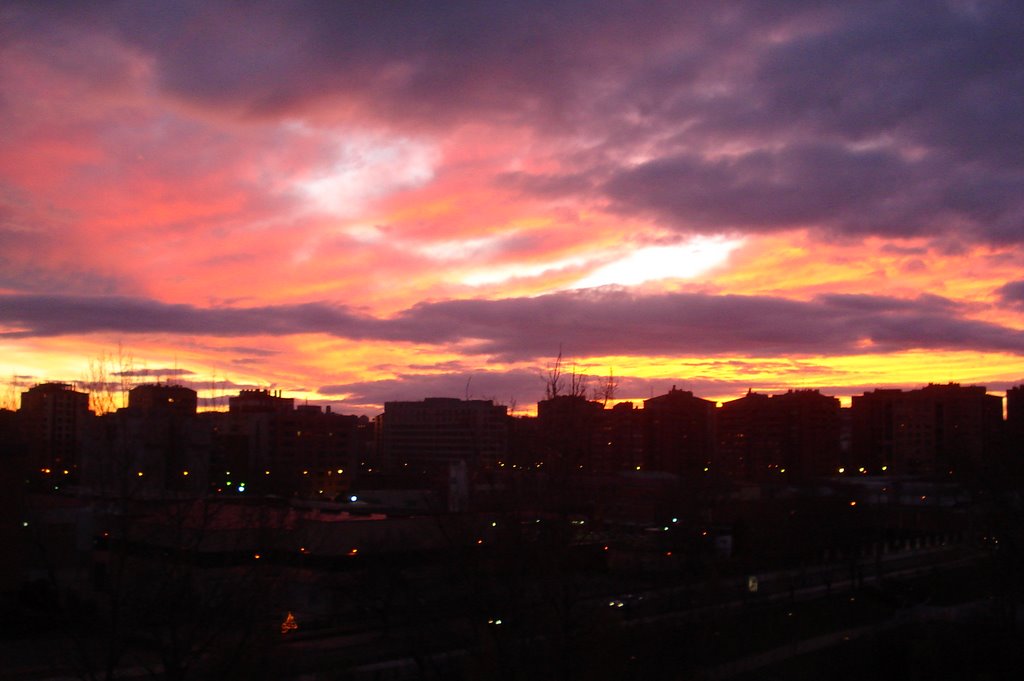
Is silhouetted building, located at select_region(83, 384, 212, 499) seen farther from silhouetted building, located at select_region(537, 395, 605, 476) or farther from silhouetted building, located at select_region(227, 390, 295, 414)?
silhouetted building, located at select_region(227, 390, 295, 414)

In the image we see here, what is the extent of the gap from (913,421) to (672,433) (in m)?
19.0

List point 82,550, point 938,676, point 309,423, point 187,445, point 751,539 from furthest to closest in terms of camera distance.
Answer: point 309,423 → point 751,539 → point 82,550 → point 938,676 → point 187,445

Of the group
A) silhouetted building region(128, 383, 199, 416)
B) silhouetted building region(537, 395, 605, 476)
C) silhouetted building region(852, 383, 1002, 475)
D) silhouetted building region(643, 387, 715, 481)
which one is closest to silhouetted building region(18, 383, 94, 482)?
silhouetted building region(128, 383, 199, 416)

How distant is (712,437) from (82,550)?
53885 mm

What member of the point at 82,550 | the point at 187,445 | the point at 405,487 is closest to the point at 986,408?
the point at 405,487

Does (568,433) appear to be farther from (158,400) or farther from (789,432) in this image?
(789,432)

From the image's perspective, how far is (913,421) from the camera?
67.4 metres

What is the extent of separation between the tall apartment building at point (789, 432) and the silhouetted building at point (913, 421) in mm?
5206

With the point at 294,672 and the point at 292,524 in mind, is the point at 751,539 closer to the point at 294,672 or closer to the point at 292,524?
the point at 294,672

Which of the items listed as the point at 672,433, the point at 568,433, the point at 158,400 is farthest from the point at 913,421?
the point at 158,400

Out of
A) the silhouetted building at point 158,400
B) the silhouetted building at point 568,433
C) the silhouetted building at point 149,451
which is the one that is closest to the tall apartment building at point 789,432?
the silhouetted building at point 568,433

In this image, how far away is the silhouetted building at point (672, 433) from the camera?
203ft

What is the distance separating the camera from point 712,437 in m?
68.1

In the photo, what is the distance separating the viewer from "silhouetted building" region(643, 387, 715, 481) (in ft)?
203
